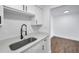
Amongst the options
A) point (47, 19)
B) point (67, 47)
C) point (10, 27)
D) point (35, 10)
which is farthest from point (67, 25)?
point (10, 27)

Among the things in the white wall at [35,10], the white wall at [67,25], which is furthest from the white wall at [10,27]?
the white wall at [67,25]

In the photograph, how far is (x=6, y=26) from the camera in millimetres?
1445

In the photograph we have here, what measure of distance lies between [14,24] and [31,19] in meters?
0.89

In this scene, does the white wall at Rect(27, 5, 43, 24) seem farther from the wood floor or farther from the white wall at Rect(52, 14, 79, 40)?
the white wall at Rect(52, 14, 79, 40)

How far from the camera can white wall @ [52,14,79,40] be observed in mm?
4199

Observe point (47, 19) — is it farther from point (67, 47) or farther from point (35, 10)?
point (67, 47)

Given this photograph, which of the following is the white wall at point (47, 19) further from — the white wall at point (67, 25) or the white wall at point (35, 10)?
the white wall at point (67, 25)

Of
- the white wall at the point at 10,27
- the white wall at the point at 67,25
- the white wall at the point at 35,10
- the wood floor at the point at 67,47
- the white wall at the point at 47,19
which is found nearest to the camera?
the white wall at the point at 10,27

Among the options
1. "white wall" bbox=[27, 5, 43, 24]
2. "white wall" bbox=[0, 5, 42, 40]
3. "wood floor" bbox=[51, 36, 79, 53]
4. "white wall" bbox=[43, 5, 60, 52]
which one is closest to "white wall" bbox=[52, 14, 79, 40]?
"wood floor" bbox=[51, 36, 79, 53]

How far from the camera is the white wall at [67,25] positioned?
4199 mm

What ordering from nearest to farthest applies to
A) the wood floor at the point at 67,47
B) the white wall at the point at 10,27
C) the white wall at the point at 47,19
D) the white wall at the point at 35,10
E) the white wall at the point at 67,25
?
the white wall at the point at 10,27 < the white wall at the point at 35,10 < the wood floor at the point at 67,47 < the white wall at the point at 47,19 < the white wall at the point at 67,25

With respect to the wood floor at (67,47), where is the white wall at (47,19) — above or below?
above
